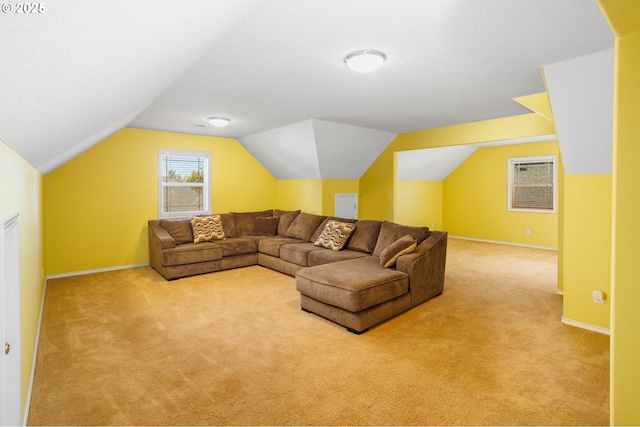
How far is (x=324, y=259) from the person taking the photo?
4.46 meters

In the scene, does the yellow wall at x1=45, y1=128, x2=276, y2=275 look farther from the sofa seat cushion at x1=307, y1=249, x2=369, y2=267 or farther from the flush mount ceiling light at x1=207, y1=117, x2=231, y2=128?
the sofa seat cushion at x1=307, y1=249, x2=369, y2=267

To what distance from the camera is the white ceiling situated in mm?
1043

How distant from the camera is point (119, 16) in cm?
101

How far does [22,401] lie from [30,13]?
2073mm

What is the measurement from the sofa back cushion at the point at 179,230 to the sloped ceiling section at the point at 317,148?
6.72 feet

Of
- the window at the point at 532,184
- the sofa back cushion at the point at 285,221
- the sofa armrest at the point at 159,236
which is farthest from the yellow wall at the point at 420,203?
the sofa armrest at the point at 159,236

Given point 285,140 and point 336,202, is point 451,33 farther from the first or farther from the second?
point 336,202

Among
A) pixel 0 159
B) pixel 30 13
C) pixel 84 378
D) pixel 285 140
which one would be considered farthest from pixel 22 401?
pixel 285 140

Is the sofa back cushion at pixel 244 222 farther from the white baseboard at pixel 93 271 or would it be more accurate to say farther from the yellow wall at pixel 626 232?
the yellow wall at pixel 626 232

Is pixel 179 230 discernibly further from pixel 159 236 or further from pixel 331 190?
pixel 331 190

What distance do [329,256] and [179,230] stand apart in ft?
8.37

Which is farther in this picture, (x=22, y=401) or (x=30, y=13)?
(x=22, y=401)

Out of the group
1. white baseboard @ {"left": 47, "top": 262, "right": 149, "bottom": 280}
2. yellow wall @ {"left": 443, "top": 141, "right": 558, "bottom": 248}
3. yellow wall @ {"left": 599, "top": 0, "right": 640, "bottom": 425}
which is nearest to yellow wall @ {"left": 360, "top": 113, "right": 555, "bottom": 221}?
yellow wall @ {"left": 443, "top": 141, "right": 558, "bottom": 248}

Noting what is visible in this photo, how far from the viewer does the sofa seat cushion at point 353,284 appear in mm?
2977
